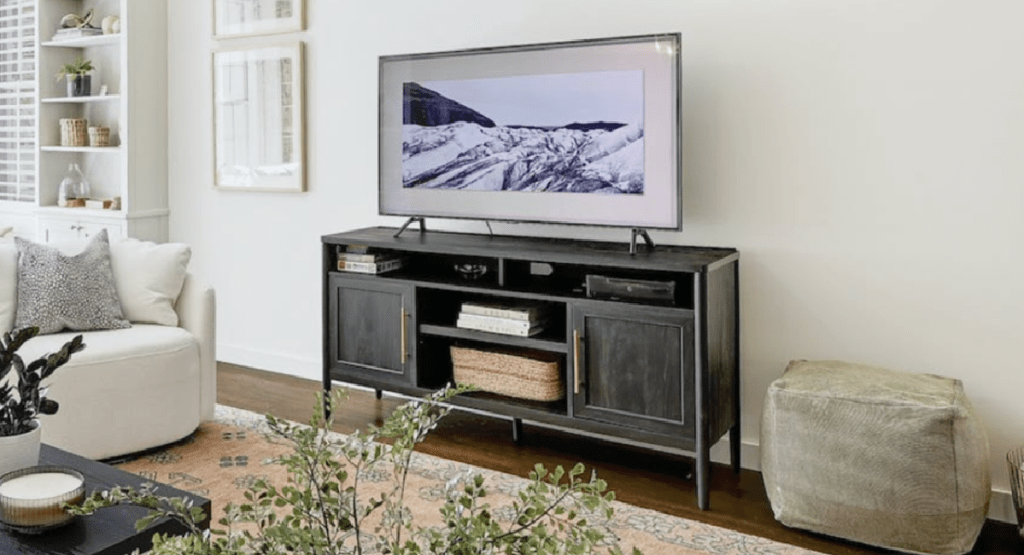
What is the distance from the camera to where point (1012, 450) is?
109 inches

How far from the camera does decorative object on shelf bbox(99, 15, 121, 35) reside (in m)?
4.93

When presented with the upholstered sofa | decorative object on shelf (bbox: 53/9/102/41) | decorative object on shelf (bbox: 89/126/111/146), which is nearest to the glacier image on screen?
the upholstered sofa

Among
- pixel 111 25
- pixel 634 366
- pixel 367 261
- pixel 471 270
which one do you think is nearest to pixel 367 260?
pixel 367 261

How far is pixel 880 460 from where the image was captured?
254 cm

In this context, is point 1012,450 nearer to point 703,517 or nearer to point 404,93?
point 703,517

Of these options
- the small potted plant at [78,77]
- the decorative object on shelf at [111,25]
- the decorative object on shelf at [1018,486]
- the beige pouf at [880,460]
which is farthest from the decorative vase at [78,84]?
the decorative object on shelf at [1018,486]

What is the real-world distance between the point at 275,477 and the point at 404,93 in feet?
5.37

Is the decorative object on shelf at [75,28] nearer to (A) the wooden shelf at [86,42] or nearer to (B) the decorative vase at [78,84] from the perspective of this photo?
(A) the wooden shelf at [86,42]

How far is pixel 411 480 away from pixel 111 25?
3.40 m

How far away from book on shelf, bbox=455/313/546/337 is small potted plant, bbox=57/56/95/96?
9.93 feet

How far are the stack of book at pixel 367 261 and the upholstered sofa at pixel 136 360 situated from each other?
554mm

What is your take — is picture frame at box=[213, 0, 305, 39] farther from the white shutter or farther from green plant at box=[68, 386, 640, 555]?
green plant at box=[68, 386, 640, 555]

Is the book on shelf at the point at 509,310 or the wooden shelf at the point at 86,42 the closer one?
the book on shelf at the point at 509,310

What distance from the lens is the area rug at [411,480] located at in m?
2.62
